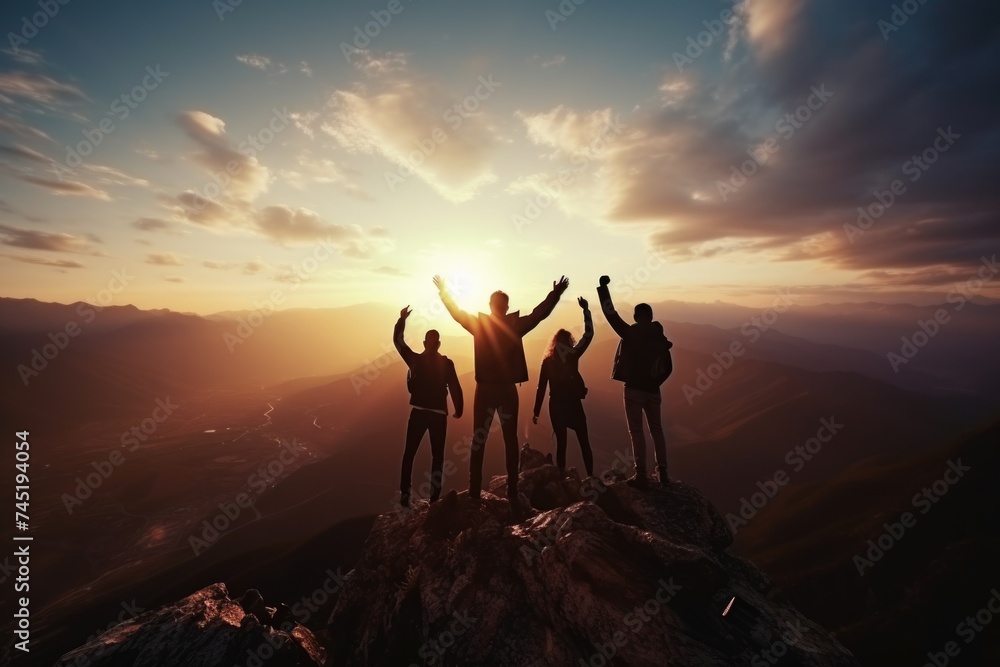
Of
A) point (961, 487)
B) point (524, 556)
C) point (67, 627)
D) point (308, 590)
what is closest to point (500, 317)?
point (524, 556)

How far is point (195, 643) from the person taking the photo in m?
9.54

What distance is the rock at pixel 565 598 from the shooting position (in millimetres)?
7164

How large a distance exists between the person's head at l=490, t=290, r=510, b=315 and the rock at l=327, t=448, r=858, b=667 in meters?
4.97

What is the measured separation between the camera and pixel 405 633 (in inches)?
368

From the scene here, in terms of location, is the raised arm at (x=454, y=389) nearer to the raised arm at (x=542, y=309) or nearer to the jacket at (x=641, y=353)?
the raised arm at (x=542, y=309)

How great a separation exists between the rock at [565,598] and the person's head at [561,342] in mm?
4966

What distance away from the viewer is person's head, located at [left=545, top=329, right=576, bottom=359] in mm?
13328

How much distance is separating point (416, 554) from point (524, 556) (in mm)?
3408

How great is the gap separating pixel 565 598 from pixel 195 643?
28.9ft

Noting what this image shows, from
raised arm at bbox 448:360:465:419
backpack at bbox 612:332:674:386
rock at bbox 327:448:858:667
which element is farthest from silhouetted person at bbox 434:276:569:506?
backpack at bbox 612:332:674:386

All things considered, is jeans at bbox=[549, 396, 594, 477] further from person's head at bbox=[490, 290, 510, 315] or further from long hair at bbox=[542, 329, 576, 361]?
person's head at bbox=[490, 290, 510, 315]

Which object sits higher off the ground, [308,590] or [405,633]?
[405,633]

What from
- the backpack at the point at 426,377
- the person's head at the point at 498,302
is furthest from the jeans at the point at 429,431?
the person's head at the point at 498,302

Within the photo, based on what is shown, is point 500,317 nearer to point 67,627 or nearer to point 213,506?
point 67,627
